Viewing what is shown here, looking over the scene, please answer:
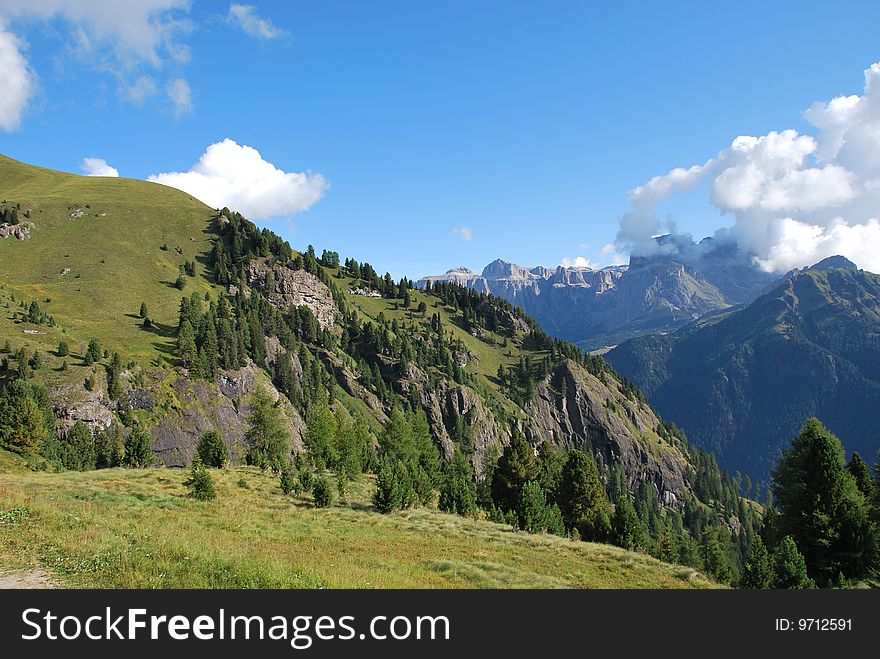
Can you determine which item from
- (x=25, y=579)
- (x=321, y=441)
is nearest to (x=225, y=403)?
(x=321, y=441)

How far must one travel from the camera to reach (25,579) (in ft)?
46.9

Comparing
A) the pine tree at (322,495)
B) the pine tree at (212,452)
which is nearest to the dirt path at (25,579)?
the pine tree at (322,495)

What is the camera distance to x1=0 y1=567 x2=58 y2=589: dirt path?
45.0ft

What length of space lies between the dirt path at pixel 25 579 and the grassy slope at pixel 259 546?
375 millimetres

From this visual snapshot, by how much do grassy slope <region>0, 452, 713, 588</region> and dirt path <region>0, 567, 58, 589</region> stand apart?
1.23 feet

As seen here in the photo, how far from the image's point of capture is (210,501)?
3775 cm

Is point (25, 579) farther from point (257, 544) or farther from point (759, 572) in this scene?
point (759, 572)

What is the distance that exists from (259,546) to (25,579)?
1049 cm

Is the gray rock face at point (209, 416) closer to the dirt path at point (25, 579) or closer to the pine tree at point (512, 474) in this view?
the pine tree at point (512, 474)

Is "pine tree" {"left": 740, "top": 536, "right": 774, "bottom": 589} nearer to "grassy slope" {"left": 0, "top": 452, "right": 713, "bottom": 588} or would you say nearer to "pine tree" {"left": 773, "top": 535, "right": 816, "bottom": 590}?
"pine tree" {"left": 773, "top": 535, "right": 816, "bottom": 590}

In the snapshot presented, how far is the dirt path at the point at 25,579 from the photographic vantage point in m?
13.7

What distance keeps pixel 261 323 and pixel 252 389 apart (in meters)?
40.4
